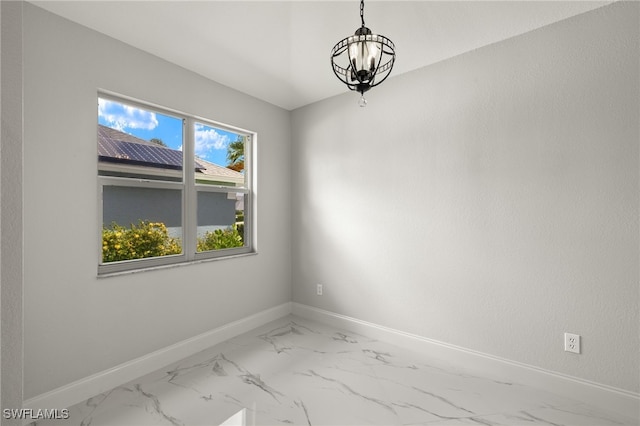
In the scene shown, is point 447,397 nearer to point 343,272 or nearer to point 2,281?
point 343,272

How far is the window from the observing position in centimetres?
226

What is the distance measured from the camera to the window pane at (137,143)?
223 cm

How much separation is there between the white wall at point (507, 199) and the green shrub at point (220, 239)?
43.2 inches

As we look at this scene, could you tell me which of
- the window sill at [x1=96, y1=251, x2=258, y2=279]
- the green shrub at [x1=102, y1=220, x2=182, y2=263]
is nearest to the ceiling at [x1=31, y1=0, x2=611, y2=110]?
the green shrub at [x1=102, y1=220, x2=182, y2=263]

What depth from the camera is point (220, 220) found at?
10.1ft

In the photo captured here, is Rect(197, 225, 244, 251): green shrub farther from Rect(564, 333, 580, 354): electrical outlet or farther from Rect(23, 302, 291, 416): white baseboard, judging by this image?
Rect(564, 333, 580, 354): electrical outlet

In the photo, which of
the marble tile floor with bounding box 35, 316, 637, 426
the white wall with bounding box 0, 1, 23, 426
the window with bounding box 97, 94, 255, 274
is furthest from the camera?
the window with bounding box 97, 94, 255, 274

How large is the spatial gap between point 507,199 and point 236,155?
105 inches

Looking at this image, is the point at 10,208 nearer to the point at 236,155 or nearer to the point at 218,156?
the point at 218,156

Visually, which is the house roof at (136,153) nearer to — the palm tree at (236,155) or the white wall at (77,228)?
the white wall at (77,228)

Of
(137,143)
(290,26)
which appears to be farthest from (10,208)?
(290,26)

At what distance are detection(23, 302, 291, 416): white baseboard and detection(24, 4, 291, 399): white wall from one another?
0.15ft

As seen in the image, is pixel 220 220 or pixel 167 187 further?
pixel 220 220

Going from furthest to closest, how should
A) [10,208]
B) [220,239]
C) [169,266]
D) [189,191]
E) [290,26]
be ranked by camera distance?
[220,239] < [189,191] < [169,266] < [290,26] < [10,208]
